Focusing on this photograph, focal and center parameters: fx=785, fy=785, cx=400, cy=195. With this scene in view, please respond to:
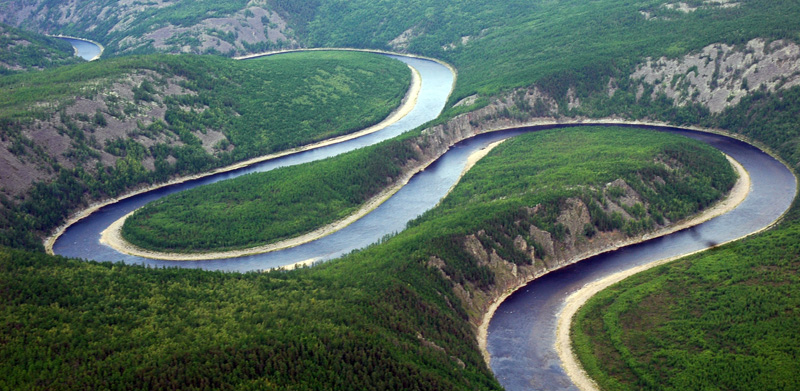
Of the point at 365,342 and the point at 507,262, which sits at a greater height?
the point at 365,342

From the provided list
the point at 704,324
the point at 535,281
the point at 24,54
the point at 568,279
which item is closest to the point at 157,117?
the point at 24,54

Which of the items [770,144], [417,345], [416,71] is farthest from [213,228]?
[416,71]

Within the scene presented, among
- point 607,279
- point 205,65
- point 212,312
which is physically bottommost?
point 607,279

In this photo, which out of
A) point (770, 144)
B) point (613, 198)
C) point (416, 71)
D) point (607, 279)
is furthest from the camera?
point (416, 71)

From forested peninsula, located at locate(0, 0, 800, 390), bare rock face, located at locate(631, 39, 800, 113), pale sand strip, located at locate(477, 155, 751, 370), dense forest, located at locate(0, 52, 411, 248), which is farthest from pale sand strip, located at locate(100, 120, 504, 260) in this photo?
bare rock face, located at locate(631, 39, 800, 113)

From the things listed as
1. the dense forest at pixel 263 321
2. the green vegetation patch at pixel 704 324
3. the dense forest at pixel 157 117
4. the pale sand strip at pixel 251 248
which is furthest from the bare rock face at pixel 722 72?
the dense forest at pixel 263 321

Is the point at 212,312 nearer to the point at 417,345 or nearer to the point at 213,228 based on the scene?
the point at 417,345

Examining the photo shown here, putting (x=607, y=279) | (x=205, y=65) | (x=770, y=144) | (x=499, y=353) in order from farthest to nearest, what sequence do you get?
(x=205, y=65)
(x=770, y=144)
(x=607, y=279)
(x=499, y=353)
